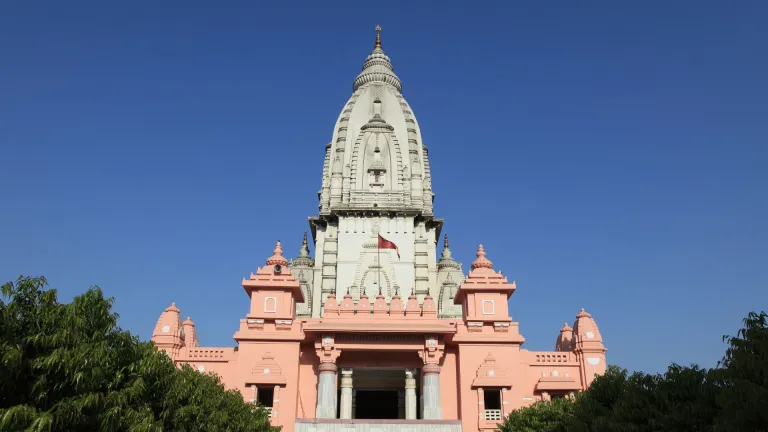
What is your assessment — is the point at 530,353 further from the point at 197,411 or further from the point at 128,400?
the point at 128,400

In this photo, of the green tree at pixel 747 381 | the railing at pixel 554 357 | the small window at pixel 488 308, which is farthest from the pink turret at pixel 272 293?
the green tree at pixel 747 381

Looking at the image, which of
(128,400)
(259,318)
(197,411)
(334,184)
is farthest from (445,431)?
(334,184)

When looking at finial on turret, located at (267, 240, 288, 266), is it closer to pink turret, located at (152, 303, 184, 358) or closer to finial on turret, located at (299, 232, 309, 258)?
pink turret, located at (152, 303, 184, 358)

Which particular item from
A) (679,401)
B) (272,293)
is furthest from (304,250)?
(679,401)

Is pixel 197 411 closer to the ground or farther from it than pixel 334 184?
closer to the ground

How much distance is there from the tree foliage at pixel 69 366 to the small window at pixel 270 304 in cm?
1146

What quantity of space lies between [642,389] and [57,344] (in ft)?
39.3

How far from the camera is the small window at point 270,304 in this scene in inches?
979

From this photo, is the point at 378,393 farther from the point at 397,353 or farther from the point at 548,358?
the point at 548,358

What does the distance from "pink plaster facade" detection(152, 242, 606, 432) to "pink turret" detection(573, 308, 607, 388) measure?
0.13ft

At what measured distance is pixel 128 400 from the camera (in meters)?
12.1

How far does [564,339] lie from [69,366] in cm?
2326

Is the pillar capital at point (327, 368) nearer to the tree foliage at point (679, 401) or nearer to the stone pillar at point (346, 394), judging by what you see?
the stone pillar at point (346, 394)

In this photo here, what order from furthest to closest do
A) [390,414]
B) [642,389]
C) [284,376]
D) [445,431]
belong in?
[390,414]
[284,376]
[445,431]
[642,389]
